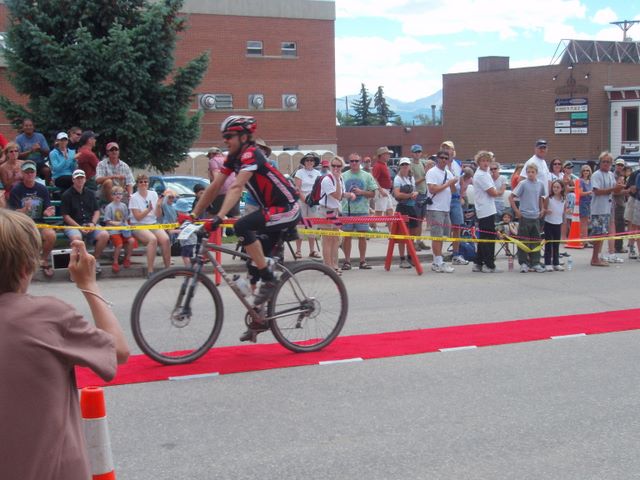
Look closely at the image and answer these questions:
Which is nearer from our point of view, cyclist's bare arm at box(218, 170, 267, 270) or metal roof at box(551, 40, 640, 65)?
cyclist's bare arm at box(218, 170, 267, 270)

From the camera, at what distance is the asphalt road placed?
503cm

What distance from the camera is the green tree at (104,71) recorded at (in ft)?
62.5

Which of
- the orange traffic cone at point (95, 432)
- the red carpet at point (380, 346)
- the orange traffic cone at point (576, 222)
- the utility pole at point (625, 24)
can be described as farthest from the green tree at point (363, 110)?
the orange traffic cone at point (95, 432)

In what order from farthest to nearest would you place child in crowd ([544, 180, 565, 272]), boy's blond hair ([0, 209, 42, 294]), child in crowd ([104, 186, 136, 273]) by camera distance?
child in crowd ([544, 180, 565, 272])
child in crowd ([104, 186, 136, 273])
boy's blond hair ([0, 209, 42, 294])

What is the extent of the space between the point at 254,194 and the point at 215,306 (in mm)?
1064

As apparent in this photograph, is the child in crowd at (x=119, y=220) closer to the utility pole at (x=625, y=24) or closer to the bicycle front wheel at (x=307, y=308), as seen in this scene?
the bicycle front wheel at (x=307, y=308)

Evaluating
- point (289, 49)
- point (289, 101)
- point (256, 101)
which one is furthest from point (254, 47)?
point (289, 101)

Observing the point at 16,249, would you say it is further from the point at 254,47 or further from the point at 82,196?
the point at 254,47

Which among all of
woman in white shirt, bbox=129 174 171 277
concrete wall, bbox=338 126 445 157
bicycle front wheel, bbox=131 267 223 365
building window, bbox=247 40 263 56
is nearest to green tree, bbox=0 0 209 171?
woman in white shirt, bbox=129 174 171 277

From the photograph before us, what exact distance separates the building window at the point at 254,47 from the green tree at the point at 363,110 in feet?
272

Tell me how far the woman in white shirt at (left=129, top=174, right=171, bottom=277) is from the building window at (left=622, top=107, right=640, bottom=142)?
54.5 meters

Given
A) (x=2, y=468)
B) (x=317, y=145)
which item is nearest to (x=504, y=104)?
(x=317, y=145)

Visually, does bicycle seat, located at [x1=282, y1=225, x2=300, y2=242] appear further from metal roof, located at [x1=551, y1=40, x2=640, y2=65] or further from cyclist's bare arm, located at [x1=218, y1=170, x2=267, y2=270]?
metal roof, located at [x1=551, y1=40, x2=640, y2=65]

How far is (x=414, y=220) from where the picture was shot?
14.9 meters
